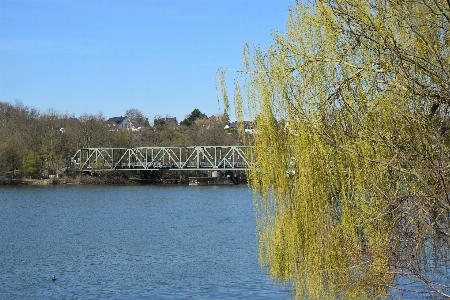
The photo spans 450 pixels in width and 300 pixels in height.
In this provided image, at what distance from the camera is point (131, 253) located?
27.4 meters

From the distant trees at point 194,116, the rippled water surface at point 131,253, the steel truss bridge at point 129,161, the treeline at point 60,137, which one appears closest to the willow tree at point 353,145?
the rippled water surface at point 131,253

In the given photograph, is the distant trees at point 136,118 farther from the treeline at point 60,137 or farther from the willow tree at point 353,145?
the willow tree at point 353,145

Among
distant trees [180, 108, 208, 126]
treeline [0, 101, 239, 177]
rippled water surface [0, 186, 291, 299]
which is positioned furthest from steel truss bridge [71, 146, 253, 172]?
rippled water surface [0, 186, 291, 299]

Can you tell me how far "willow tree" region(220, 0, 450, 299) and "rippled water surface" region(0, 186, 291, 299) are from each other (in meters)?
9.18

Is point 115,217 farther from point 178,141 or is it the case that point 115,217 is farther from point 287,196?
point 178,141

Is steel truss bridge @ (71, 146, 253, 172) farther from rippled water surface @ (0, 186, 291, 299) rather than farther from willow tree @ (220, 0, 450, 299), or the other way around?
willow tree @ (220, 0, 450, 299)

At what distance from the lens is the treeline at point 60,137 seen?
261 feet

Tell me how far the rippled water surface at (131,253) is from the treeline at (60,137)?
31.4m

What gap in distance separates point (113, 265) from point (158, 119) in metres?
78.0

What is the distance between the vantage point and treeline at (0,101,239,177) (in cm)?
7944

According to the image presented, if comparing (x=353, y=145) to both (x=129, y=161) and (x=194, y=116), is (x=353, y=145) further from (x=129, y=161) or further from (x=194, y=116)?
(x=194, y=116)

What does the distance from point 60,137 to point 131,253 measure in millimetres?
61045

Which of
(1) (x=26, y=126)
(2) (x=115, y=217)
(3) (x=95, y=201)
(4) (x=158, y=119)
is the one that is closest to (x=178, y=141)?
(4) (x=158, y=119)

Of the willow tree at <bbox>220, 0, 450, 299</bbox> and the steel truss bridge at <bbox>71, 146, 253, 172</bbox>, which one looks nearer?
the willow tree at <bbox>220, 0, 450, 299</bbox>
